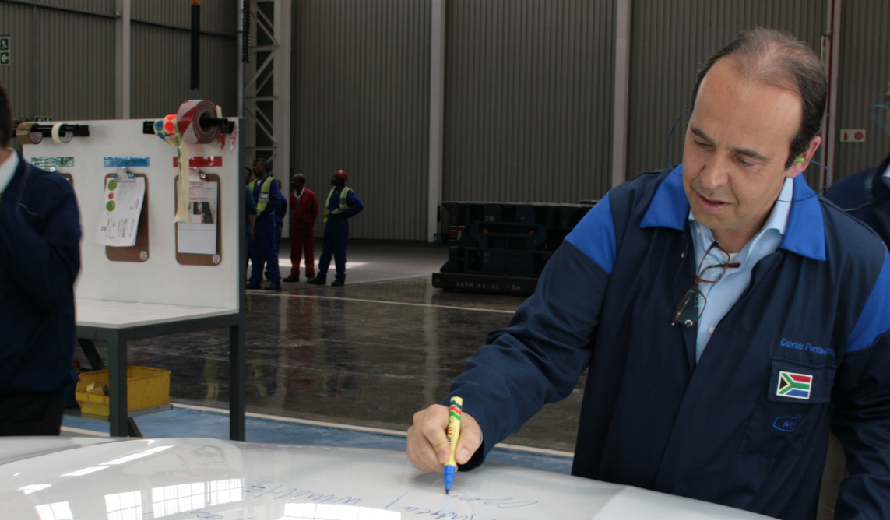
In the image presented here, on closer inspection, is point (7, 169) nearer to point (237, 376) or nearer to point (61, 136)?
point (237, 376)

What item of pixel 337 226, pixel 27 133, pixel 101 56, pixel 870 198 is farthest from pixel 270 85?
pixel 870 198

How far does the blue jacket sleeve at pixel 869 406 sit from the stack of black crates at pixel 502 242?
347 inches

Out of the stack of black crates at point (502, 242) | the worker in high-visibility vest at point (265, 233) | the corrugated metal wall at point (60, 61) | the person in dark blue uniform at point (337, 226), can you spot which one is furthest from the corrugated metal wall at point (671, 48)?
the corrugated metal wall at point (60, 61)

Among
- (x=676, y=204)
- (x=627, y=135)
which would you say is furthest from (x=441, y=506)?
(x=627, y=135)

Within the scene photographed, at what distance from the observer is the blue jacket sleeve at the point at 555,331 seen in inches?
52.7

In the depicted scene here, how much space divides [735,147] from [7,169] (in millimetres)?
1768

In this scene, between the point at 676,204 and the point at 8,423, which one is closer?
the point at 676,204

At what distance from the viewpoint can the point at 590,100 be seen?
655 inches

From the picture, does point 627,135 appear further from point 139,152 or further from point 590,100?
point 139,152

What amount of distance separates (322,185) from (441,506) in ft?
61.4

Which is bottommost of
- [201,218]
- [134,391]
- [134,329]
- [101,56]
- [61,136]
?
[134,391]

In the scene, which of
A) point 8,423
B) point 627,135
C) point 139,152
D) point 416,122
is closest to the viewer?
point 8,423

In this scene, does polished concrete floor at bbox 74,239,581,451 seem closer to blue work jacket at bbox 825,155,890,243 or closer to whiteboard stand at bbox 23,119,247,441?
whiteboard stand at bbox 23,119,247,441

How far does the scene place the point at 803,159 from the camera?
1.24 meters
